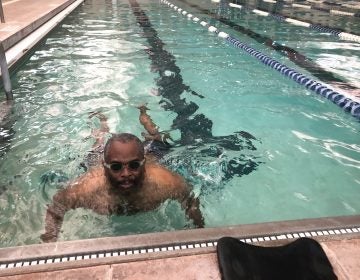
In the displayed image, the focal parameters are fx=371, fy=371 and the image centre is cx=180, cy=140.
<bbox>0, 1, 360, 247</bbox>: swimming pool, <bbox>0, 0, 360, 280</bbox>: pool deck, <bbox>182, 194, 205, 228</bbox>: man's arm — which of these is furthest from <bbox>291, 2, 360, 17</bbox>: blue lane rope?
<bbox>0, 0, 360, 280</bbox>: pool deck

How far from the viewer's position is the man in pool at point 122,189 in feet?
8.40

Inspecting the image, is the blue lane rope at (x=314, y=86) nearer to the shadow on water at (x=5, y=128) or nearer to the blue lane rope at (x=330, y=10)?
the shadow on water at (x=5, y=128)

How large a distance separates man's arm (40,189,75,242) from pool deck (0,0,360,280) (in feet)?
1.53

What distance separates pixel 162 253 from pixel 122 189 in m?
0.66

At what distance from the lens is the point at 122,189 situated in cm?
269

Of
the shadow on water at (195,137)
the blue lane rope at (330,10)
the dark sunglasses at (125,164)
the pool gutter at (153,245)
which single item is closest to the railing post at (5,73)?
the shadow on water at (195,137)

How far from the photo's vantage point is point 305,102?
20.8ft

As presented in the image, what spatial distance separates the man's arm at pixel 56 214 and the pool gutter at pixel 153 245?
1.53 ft

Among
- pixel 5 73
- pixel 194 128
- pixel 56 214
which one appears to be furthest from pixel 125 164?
pixel 5 73

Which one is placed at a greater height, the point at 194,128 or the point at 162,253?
the point at 162,253

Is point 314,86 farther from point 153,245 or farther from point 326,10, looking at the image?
point 326,10

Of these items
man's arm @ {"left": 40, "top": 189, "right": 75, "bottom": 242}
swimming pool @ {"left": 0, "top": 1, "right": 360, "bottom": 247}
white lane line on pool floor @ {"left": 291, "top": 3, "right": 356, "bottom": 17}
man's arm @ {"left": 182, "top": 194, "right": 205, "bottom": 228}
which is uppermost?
man's arm @ {"left": 40, "top": 189, "right": 75, "bottom": 242}

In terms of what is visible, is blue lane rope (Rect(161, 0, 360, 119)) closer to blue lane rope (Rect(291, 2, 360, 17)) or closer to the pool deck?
the pool deck

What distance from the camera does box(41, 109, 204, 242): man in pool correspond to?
256 cm
